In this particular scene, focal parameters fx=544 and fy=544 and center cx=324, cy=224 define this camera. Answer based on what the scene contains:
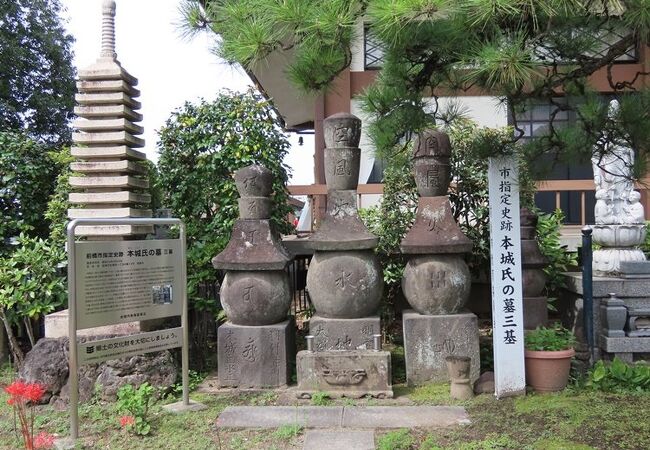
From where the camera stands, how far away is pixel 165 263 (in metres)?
4.75

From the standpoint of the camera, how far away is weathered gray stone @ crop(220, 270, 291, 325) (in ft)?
17.3

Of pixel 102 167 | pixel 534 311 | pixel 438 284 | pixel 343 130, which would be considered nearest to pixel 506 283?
pixel 438 284

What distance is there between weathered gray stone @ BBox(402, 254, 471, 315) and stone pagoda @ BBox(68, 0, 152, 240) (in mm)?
2847

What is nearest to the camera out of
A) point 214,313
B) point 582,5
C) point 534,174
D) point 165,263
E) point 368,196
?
point 582,5

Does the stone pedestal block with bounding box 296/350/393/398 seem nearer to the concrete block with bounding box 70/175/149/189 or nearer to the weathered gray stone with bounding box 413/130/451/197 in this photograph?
the weathered gray stone with bounding box 413/130/451/197

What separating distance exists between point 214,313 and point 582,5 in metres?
5.04

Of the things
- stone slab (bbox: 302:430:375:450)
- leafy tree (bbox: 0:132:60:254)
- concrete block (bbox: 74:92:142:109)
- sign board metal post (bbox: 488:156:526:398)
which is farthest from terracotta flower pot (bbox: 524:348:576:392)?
leafy tree (bbox: 0:132:60:254)

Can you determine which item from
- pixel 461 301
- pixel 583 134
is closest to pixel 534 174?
pixel 583 134

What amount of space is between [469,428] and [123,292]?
2.91 metres

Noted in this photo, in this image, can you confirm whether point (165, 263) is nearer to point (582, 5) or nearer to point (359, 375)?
point (359, 375)

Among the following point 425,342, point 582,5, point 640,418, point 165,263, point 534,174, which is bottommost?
point 640,418

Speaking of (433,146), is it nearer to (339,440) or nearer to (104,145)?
(339,440)

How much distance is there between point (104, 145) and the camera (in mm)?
5410

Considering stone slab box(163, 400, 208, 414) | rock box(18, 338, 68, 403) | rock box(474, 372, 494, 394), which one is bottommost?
stone slab box(163, 400, 208, 414)
